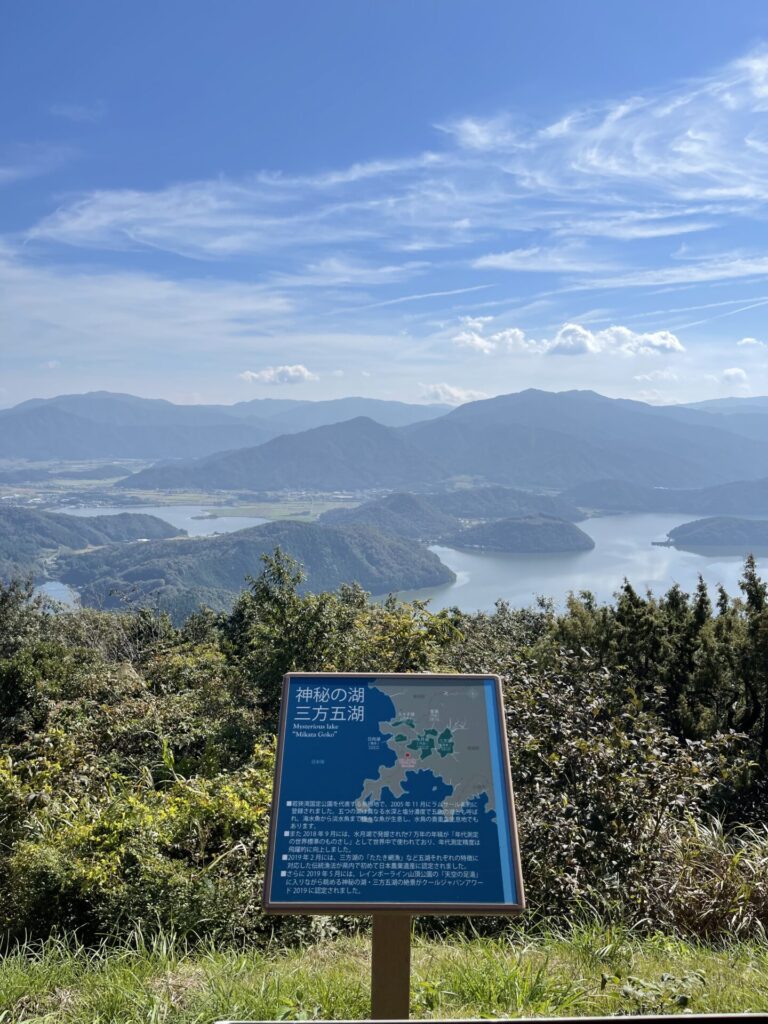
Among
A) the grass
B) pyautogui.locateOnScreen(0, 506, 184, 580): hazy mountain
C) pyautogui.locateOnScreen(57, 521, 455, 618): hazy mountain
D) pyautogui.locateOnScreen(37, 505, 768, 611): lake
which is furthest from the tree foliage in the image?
pyautogui.locateOnScreen(0, 506, 184, 580): hazy mountain

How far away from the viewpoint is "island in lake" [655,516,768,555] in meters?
141

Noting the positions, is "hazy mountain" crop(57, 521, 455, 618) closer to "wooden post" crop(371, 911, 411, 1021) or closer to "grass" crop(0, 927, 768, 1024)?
"grass" crop(0, 927, 768, 1024)

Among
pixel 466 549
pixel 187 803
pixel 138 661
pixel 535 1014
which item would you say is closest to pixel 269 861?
pixel 535 1014

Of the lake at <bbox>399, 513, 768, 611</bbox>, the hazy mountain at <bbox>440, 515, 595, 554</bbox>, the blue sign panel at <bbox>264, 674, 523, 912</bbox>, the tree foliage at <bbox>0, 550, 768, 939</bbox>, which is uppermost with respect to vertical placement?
the blue sign panel at <bbox>264, 674, 523, 912</bbox>

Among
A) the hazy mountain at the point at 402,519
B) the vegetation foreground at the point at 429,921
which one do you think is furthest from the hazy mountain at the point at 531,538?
the vegetation foreground at the point at 429,921

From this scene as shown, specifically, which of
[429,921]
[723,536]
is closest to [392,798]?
[429,921]

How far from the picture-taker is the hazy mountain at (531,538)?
474 ft

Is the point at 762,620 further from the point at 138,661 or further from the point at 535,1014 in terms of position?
the point at 138,661

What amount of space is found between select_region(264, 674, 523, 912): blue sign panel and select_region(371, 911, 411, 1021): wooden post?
4.9 inches

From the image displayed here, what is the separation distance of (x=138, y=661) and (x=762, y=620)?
12530 millimetres

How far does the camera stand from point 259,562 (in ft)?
378

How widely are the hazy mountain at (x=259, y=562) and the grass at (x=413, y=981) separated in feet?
337

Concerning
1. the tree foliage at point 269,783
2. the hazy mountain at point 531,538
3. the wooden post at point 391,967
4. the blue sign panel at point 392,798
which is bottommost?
the hazy mountain at point 531,538

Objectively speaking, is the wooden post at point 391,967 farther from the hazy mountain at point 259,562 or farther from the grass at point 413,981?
the hazy mountain at point 259,562
